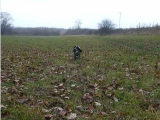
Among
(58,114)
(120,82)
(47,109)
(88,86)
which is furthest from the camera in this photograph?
(120,82)

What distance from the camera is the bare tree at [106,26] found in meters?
74.9

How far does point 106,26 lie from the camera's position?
254 ft

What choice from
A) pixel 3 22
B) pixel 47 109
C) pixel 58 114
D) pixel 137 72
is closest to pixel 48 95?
pixel 47 109

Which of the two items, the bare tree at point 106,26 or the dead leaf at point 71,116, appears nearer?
the dead leaf at point 71,116

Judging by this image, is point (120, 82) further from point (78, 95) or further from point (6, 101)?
point (6, 101)

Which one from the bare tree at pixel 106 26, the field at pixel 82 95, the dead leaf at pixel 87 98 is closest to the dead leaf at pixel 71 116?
the field at pixel 82 95

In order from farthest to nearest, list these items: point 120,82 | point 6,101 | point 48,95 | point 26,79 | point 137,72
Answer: point 137,72 → point 26,79 → point 120,82 → point 48,95 → point 6,101

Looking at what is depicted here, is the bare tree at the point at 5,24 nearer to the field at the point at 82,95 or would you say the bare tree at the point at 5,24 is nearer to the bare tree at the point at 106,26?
the bare tree at the point at 106,26

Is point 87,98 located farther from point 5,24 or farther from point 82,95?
point 5,24

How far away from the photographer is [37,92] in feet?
17.1

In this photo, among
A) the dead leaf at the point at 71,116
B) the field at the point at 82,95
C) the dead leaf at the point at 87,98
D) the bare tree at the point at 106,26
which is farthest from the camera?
the bare tree at the point at 106,26

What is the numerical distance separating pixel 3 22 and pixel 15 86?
88.3 metres

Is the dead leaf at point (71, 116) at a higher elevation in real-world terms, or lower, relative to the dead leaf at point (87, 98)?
lower

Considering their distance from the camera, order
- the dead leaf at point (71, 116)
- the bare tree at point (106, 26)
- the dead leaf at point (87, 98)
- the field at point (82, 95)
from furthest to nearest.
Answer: the bare tree at point (106, 26) → the dead leaf at point (87, 98) → the field at point (82, 95) → the dead leaf at point (71, 116)
